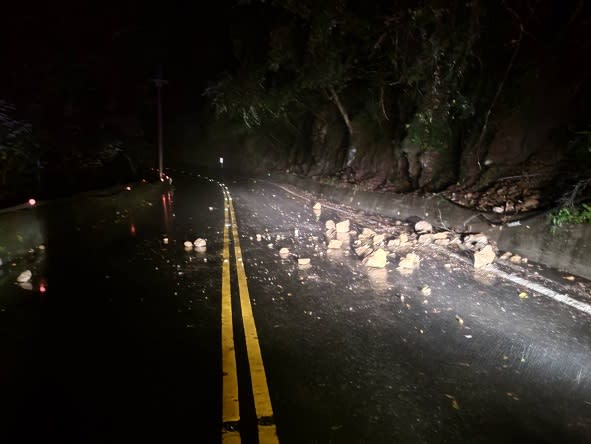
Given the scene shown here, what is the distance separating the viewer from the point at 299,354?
4230 mm

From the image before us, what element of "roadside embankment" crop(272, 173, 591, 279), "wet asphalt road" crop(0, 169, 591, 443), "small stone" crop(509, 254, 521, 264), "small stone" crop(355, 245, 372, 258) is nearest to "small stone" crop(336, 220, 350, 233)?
"small stone" crop(355, 245, 372, 258)

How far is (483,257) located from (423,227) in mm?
2542

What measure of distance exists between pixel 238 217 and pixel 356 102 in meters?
11.8

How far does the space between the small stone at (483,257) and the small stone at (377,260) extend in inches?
70.1

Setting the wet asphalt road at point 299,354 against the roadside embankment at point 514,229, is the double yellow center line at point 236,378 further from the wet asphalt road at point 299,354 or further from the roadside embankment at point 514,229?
the roadside embankment at point 514,229

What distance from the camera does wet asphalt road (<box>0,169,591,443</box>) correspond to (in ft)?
10.6

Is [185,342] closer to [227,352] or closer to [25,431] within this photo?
[227,352]

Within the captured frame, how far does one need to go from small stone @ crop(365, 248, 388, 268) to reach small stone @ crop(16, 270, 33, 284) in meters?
5.78

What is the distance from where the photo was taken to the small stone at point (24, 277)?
615cm

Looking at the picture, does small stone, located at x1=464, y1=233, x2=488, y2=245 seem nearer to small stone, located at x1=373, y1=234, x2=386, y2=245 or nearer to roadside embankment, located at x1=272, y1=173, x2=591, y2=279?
roadside embankment, located at x1=272, y1=173, x2=591, y2=279

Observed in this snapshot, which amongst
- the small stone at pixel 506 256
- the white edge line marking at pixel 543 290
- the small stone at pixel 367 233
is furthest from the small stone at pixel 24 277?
the small stone at pixel 506 256

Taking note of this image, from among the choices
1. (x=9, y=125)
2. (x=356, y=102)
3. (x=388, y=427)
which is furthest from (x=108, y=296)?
(x=356, y=102)

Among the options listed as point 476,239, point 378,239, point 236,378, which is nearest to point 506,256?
point 476,239

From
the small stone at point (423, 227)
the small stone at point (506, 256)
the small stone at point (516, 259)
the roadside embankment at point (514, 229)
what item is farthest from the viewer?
the small stone at point (423, 227)
